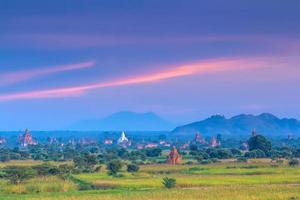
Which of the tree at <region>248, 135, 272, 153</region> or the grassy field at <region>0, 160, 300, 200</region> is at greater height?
the tree at <region>248, 135, 272, 153</region>

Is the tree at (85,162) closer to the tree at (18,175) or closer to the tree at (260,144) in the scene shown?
the tree at (18,175)

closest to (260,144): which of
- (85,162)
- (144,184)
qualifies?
(85,162)

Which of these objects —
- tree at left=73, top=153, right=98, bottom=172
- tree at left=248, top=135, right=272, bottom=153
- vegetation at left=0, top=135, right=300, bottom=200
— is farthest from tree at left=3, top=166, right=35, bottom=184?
tree at left=248, top=135, right=272, bottom=153

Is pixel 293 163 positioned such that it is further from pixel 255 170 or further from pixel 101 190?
pixel 101 190

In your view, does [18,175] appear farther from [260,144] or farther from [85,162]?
[260,144]

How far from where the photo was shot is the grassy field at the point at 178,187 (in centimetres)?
4750

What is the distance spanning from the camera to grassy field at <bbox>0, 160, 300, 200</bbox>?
47.5 metres

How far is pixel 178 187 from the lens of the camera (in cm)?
5688

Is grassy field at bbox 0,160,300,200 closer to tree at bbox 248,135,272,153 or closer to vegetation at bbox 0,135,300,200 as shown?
vegetation at bbox 0,135,300,200

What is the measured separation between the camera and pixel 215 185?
189 ft

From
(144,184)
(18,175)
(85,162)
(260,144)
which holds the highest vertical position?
(260,144)

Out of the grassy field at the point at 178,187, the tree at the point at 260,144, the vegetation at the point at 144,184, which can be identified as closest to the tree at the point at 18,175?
the vegetation at the point at 144,184

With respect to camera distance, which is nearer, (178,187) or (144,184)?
(178,187)

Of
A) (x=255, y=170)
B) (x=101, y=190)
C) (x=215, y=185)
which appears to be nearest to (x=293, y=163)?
(x=255, y=170)
